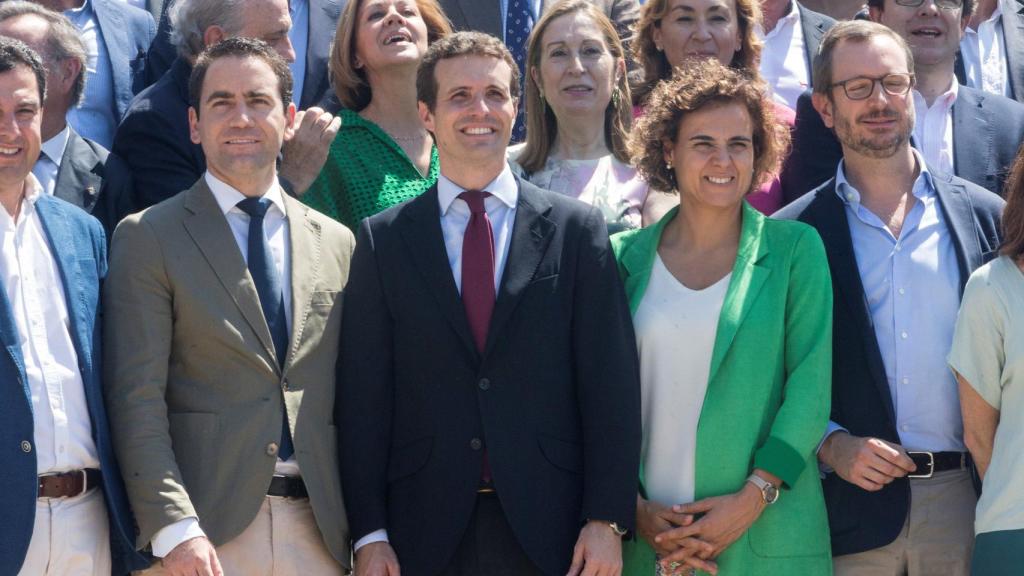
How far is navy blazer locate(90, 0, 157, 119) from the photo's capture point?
253 inches

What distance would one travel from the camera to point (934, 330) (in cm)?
496

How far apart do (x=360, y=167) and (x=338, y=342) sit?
4.04 feet

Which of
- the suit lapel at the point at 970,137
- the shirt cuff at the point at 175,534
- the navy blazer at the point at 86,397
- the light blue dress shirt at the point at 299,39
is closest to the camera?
the navy blazer at the point at 86,397

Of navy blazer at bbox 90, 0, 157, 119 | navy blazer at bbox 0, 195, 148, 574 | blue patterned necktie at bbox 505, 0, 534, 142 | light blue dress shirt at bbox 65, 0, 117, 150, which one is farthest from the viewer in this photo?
blue patterned necktie at bbox 505, 0, 534, 142

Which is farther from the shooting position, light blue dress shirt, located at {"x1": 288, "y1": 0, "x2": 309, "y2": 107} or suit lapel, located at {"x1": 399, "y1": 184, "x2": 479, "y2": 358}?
light blue dress shirt, located at {"x1": 288, "y1": 0, "x2": 309, "y2": 107}

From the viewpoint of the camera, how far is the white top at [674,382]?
4723mm

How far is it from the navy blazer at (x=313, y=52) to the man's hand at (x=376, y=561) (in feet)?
8.79

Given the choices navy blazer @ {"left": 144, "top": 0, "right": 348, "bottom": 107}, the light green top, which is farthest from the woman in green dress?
navy blazer @ {"left": 144, "top": 0, "right": 348, "bottom": 107}

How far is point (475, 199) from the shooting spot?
4.76m

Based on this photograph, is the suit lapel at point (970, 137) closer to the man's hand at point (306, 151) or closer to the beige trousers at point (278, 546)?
the man's hand at point (306, 151)

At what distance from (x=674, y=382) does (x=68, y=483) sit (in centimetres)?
190

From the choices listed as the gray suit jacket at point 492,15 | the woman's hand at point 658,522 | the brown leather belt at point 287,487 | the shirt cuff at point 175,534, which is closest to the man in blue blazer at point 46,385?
the shirt cuff at point 175,534

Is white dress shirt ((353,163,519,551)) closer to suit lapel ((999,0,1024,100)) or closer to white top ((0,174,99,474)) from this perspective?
white top ((0,174,99,474))

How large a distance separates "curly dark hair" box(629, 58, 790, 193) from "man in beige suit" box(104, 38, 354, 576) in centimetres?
123
